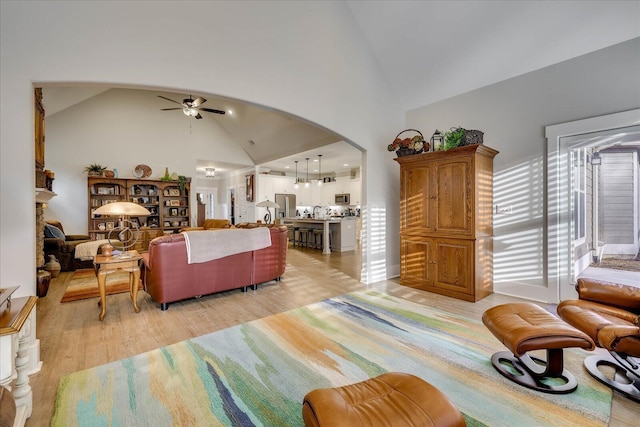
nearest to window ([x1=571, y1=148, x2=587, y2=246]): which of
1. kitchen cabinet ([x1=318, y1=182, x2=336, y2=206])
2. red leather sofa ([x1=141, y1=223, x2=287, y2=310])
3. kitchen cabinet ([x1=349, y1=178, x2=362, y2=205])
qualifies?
red leather sofa ([x1=141, y1=223, x2=287, y2=310])

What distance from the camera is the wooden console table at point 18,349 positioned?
128 centimetres

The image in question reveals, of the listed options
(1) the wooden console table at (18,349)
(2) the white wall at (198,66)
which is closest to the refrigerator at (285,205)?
(2) the white wall at (198,66)

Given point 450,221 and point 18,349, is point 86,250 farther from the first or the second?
point 450,221

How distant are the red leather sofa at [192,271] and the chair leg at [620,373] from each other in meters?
3.67

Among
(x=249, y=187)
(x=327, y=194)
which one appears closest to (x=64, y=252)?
(x=249, y=187)

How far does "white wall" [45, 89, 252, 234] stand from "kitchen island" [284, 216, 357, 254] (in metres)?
4.15

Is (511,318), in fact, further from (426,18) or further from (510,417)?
(426,18)

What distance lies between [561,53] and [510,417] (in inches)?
158

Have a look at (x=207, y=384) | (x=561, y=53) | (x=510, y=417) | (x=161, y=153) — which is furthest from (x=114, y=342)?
(x=161, y=153)

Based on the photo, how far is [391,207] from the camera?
4949 millimetres

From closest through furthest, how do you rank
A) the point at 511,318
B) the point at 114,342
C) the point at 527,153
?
the point at 511,318 → the point at 114,342 → the point at 527,153

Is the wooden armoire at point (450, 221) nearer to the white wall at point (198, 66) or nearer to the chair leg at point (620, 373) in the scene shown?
the white wall at point (198, 66)

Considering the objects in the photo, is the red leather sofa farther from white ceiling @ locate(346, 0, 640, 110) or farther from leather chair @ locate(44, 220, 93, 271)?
white ceiling @ locate(346, 0, 640, 110)

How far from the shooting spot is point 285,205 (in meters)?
10.5
